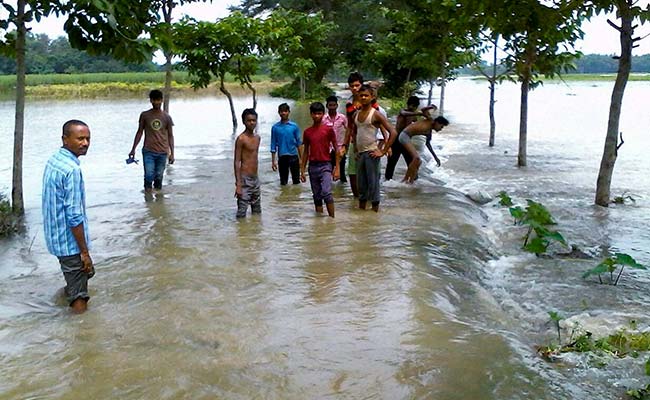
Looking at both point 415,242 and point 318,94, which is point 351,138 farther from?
point 318,94

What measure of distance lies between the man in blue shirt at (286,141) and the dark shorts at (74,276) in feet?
18.1

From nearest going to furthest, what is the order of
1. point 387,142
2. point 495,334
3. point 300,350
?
point 300,350
point 495,334
point 387,142

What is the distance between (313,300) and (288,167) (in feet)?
20.1

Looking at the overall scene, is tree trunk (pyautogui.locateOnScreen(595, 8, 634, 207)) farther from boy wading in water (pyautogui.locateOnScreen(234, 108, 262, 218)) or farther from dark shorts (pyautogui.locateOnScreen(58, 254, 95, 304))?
dark shorts (pyautogui.locateOnScreen(58, 254, 95, 304))

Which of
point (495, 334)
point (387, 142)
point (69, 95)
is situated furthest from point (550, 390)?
point (69, 95)

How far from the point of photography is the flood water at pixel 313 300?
4.38 m

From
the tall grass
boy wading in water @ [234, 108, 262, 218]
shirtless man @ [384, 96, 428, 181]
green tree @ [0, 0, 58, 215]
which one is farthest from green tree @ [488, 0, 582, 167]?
the tall grass

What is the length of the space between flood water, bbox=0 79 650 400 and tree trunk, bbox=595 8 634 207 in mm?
414

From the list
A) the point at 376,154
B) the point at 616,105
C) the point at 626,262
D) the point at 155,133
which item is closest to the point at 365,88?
the point at 376,154

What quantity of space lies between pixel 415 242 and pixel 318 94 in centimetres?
3435

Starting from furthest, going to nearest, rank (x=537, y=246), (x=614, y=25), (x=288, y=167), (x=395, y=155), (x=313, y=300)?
1. (x=395, y=155)
2. (x=288, y=167)
3. (x=614, y=25)
4. (x=537, y=246)
5. (x=313, y=300)

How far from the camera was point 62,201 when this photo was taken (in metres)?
5.00

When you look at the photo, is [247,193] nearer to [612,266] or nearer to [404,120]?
[404,120]

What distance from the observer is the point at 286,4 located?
39.8 metres
